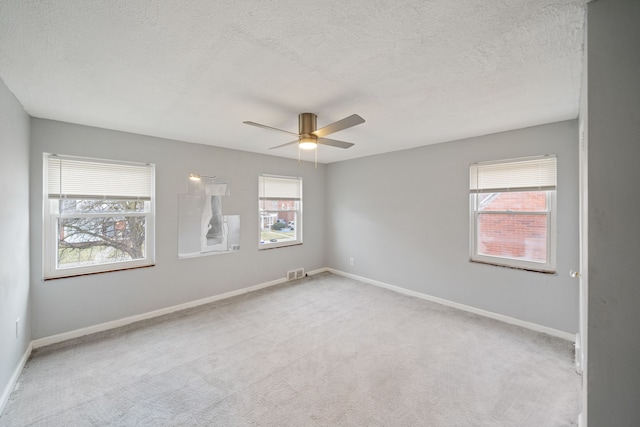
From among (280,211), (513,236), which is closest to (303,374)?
(513,236)

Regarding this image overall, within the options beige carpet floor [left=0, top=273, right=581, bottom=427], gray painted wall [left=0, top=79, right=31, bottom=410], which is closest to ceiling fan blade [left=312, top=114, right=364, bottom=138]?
beige carpet floor [left=0, top=273, right=581, bottom=427]

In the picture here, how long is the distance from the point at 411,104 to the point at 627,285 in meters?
1.84

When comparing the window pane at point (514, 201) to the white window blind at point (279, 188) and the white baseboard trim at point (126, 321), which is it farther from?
the white baseboard trim at point (126, 321)

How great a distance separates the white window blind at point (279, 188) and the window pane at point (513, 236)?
3.06 meters

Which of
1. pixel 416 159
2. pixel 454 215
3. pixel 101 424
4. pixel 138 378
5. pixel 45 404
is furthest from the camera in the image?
pixel 416 159

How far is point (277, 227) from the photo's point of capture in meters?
4.88

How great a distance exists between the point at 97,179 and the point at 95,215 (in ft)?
1.36

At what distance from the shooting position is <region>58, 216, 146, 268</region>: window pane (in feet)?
9.50

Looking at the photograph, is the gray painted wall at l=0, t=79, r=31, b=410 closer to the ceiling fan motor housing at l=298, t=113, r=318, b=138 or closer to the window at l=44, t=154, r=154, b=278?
the window at l=44, t=154, r=154, b=278

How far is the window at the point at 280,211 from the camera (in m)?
4.55

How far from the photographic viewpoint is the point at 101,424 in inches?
68.1

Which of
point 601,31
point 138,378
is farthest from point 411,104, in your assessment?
point 138,378

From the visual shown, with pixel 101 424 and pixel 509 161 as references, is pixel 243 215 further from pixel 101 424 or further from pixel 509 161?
pixel 509 161

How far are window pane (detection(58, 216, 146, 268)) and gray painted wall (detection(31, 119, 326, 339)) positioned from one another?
199 millimetres
